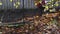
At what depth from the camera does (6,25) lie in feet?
27.8

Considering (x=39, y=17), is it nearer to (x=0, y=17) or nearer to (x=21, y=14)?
(x=21, y=14)

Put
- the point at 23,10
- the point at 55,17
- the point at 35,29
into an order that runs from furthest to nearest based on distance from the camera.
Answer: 1. the point at 23,10
2. the point at 55,17
3. the point at 35,29

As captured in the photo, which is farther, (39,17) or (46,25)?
(39,17)

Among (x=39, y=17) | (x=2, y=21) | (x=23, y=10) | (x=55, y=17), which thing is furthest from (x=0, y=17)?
(x=55, y=17)

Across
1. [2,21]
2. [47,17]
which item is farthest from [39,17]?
[2,21]

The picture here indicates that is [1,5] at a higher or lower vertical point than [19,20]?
higher

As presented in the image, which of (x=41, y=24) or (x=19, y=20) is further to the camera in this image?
(x=19, y=20)

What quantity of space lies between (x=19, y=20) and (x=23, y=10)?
23.8 inches

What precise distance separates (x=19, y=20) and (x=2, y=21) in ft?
2.28

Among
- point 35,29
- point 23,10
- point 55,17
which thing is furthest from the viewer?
point 23,10

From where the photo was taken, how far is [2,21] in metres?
9.02

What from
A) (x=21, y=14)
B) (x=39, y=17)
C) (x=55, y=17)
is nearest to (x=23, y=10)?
(x=21, y=14)

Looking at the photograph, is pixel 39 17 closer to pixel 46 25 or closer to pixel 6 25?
pixel 46 25

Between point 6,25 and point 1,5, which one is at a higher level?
point 1,5
